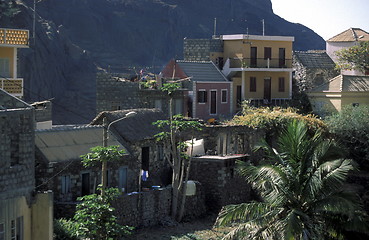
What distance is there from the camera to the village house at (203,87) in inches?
1971

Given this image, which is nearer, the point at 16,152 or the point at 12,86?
the point at 16,152

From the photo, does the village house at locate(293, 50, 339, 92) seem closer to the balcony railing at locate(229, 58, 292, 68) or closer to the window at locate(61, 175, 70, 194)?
the balcony railing at locate(229, 58, 292, 68)

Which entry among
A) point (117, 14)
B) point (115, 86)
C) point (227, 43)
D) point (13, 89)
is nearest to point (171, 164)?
point (13, 89)

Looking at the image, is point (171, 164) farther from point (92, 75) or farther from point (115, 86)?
point (92, 75)

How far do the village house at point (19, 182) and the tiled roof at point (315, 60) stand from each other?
4012cm

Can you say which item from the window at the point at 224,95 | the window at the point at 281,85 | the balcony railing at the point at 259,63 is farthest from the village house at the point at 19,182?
the window at the point at 281,85

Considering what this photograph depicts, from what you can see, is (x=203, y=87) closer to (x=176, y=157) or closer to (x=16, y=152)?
(x=176, y=157)

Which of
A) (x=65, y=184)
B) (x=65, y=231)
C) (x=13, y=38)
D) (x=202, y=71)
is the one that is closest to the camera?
(x=65, y=231)

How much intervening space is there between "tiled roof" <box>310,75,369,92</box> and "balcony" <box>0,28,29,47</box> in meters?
25.7

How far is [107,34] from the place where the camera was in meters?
122

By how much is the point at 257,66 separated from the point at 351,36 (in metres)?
13.3

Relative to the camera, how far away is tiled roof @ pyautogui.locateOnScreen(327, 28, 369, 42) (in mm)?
63641

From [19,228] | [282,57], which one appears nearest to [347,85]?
[282,57]

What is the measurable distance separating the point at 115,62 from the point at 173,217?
84.1m
